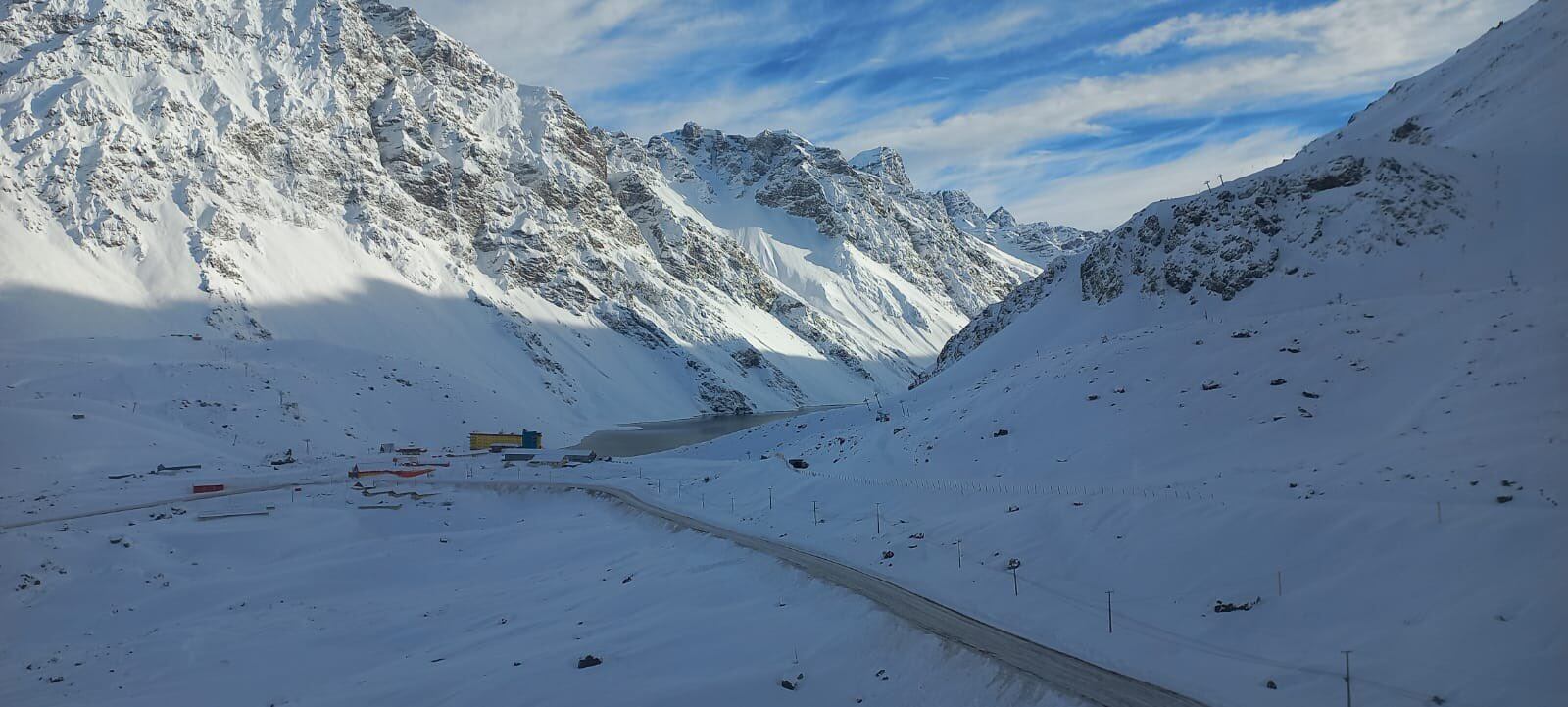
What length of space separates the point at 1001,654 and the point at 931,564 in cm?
722

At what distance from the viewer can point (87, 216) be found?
8356 centimetres

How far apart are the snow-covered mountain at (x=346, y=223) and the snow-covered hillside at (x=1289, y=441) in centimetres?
5809

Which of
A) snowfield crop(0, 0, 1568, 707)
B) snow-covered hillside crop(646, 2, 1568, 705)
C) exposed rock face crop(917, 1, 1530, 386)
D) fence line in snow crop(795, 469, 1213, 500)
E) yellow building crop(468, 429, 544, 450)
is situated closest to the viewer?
snow-covered hillside crop(646, 2, 1568, 705)

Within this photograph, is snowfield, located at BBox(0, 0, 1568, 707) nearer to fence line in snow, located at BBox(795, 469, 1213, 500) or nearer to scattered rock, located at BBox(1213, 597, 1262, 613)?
scattered rock, located at BBox(1213, 597, 1262, 613)

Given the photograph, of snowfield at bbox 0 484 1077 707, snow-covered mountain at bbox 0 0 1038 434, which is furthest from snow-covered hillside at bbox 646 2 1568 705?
snow-covered mountain at bbox 0 0 1038 434

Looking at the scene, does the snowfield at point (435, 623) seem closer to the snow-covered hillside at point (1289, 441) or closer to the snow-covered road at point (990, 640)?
the snow-covered road at point (990, 640)

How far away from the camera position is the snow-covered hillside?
1366 cm

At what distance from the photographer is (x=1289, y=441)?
81.0ft

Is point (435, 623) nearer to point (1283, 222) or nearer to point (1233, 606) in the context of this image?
point (1233, 606)

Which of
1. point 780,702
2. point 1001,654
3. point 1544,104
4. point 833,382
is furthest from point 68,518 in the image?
point 833,382

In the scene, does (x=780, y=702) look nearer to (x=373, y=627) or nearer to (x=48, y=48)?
(x=373, y=627)

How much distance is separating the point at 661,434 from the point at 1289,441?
7121cm

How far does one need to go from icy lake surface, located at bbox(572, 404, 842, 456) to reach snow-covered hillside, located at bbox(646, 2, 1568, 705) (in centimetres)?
2192

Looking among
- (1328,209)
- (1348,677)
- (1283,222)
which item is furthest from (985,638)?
(1328,209)
